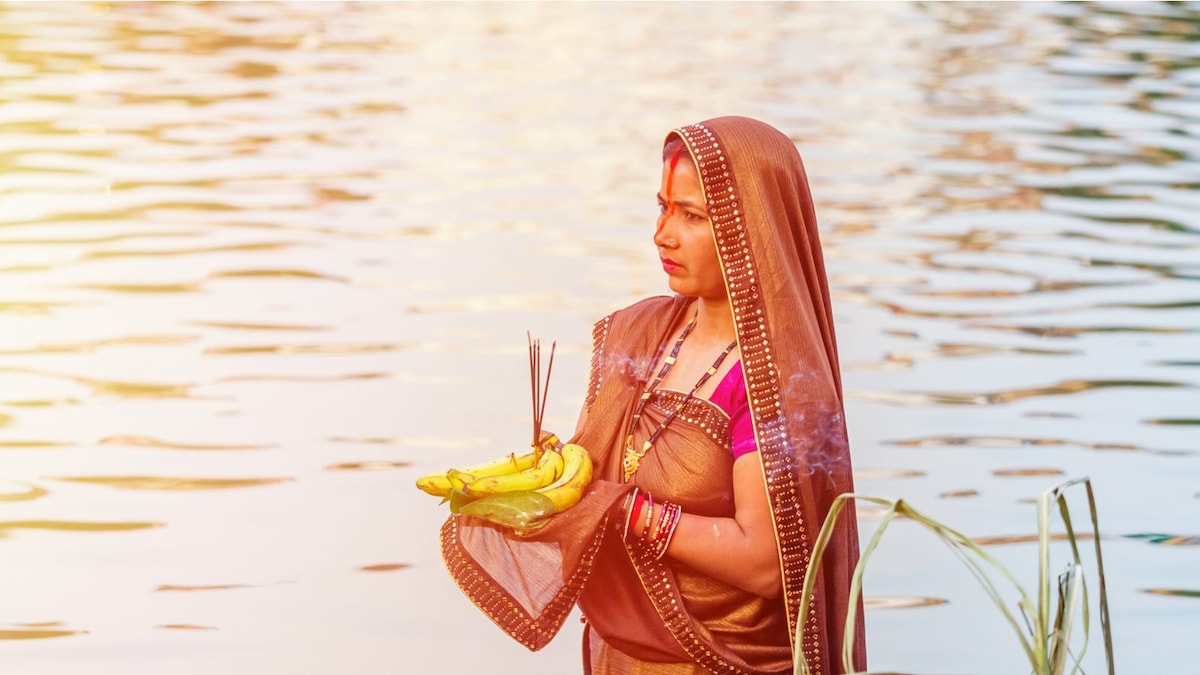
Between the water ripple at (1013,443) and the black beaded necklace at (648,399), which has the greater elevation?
the black beaded necklace at (648,399)

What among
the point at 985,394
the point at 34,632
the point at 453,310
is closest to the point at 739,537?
the point at 34,632

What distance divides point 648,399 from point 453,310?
4.98 m

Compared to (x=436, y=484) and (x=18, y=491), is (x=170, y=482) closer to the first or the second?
(x=18, y=491)

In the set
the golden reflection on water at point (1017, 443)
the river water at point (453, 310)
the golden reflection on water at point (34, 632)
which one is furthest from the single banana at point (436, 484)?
the golden reflection on water at point (1017, 443)

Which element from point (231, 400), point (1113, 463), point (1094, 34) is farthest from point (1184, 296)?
point (1094, 34)

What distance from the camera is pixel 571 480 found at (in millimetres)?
2336

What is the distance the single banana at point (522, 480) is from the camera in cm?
228

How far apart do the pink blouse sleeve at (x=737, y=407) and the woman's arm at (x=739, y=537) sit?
0.07ft

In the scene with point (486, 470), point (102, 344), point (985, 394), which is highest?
point (486, 470)

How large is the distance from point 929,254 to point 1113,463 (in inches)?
120

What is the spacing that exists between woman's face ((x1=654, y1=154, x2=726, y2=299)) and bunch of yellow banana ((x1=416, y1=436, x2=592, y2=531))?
307 millimetres

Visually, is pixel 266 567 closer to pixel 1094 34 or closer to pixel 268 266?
pixel 268 266

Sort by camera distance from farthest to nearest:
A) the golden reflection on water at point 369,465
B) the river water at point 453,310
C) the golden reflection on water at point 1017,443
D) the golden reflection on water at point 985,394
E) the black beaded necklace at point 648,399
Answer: the golden reflection on water at point 985,394
the golden reflection on water at point 1017,443
the golden reflection on water at point 369,465
the river water at point 453,310
the black beaded necklace at point 648,399

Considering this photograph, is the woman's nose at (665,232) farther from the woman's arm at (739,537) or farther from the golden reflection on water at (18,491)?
the golden reflection on water at (18,491)
